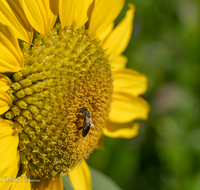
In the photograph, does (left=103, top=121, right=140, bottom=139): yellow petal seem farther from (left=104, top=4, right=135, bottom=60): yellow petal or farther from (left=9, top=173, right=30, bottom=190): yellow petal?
(left=9, top=173, right=30, bottom=190): yellow petal

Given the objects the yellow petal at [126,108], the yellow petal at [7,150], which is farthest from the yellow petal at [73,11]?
the yellow petal at [126,108]

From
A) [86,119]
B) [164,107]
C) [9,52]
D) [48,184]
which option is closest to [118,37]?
[86,119]

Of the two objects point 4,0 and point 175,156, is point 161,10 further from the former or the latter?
point 4,0

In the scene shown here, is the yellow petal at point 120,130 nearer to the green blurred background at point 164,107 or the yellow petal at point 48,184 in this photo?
the yellow petal at point 48,184

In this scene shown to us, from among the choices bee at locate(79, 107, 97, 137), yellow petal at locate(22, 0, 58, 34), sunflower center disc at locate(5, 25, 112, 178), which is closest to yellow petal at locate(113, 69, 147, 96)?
sunflower center disc at locate(5, 25, 112, 178)

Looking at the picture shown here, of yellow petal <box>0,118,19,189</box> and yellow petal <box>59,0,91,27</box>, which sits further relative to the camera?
yellow petal <box>59,0,91,27</box>

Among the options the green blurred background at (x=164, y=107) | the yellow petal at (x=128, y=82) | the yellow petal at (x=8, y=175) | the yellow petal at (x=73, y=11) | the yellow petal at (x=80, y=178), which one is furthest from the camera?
the green blurred background at (x=164, y=107)
